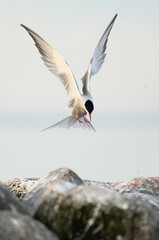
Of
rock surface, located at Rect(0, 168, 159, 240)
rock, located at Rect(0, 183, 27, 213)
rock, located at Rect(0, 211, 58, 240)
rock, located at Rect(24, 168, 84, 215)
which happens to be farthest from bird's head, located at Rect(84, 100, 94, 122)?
rock, located at Rect(0, 211, 58, 240)

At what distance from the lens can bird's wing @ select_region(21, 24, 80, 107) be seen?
1112cm

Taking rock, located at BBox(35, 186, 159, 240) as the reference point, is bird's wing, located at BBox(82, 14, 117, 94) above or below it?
above

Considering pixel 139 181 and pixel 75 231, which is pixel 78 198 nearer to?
pixel 75 231

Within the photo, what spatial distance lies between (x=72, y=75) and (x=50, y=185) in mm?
6579

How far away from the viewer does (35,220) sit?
5.04 metres

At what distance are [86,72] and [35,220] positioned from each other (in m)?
7.61

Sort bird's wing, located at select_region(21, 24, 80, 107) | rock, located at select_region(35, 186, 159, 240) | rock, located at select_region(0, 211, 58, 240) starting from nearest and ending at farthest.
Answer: rock, located at select_region(0, 211, 58, 240)
rock, located at select_region(35, 186, 159, 240)
bird's wing, located at select_region(21, 24, 80, 107)

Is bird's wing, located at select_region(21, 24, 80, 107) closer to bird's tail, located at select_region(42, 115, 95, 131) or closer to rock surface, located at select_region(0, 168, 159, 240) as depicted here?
bird's tail, located at select_region(42, 115, 95, 131)

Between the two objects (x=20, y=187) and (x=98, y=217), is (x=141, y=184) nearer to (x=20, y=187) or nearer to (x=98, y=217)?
(x=20, y=187)

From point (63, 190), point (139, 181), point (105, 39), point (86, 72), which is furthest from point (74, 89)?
point (63, 190)

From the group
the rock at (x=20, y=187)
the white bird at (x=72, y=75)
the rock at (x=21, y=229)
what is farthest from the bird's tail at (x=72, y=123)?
the rock at (x=21, y=229)

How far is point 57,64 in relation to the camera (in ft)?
38.6

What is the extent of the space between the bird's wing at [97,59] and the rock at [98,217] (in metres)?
7.11

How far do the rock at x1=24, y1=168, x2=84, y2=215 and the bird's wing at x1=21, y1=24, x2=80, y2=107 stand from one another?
4.48 metres
